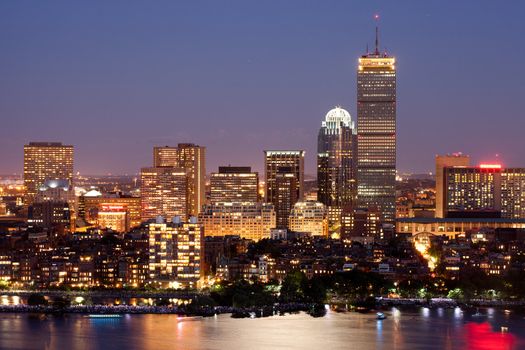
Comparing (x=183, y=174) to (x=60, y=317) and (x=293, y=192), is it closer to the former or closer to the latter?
(x=293, y=192)

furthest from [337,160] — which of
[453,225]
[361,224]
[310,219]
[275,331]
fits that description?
[275,331]

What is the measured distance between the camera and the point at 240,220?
244 ft

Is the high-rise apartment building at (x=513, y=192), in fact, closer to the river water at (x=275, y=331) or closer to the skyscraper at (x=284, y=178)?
the skyscraper at (x=284, y=178)

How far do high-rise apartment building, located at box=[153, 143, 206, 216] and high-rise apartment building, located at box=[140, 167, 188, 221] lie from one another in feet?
3.01

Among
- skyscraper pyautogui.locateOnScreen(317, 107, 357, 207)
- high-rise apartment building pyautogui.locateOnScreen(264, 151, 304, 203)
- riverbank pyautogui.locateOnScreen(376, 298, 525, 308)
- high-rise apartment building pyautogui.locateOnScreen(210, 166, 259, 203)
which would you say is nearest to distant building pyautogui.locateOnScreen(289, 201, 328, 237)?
skyscraper pyautogui.locateOnScreen(317, 107, 357, 207)

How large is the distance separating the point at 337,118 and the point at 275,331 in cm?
4867

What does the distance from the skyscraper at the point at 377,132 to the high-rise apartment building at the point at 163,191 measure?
10.9 m

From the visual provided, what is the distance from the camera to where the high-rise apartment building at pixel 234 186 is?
8231 centimetres

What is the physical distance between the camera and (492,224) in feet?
233

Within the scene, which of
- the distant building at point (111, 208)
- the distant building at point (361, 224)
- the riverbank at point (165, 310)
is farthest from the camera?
the distant building at point (111, 208)

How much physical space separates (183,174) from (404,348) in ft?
165

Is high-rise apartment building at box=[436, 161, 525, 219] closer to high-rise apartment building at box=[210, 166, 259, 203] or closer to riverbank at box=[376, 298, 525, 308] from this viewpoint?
high-rise apartment building at box=[210, 166, 259, 203]

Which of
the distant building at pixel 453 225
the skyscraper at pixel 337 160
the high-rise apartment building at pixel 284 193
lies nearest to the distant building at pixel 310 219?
the high-rise apartment building at pixel 284 193

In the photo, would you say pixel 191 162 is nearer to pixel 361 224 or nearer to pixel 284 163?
pixel 284 163
